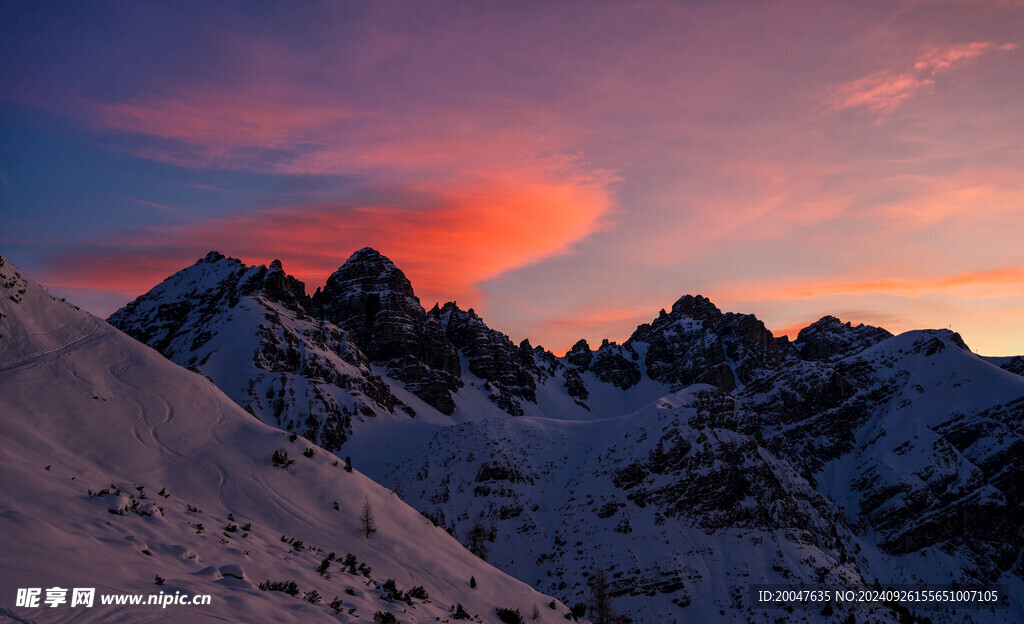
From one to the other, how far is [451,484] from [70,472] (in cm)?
8096

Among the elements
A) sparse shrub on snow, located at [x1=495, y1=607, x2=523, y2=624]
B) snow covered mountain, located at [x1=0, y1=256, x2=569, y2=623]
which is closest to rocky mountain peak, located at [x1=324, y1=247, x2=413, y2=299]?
snow covered mountain, located at [x1=0, y1=256, x2=569, y2=623]

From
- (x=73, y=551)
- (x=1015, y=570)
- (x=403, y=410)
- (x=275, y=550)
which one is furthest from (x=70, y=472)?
(x=1015, y=570)

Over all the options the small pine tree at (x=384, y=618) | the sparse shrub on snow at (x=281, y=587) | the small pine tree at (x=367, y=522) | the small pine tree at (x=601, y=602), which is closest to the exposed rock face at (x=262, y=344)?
the small pine tree at (x=601, y=602)

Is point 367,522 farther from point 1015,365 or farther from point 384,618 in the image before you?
point 1015,365

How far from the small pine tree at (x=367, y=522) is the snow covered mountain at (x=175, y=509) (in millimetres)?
76

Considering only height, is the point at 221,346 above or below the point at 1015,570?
above

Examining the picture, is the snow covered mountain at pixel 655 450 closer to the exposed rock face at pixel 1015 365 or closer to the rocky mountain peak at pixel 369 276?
the rocky mountain peak at pixel 369 276

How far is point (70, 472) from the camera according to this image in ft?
74.4

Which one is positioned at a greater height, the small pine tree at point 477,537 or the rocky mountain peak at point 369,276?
the rocky mountain peak at point 369,276

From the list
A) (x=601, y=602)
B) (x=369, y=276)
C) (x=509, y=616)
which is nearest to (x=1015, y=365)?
(x=601, y=602)

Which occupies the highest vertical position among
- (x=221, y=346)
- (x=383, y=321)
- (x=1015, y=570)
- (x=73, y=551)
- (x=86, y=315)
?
(x=383, y=321)

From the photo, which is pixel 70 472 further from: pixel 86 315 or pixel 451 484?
pixel 451 484

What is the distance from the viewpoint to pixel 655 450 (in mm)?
98312

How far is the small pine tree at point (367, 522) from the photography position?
30.1 m
